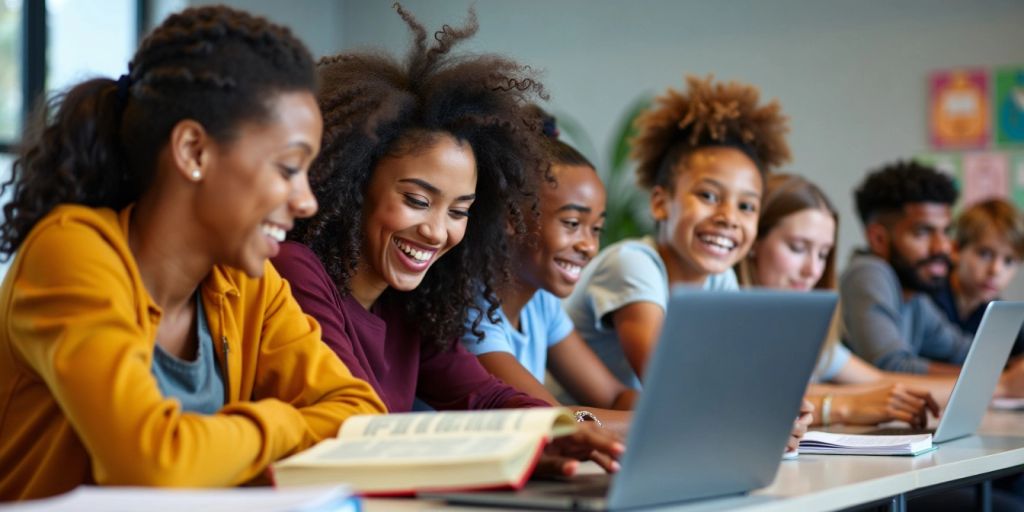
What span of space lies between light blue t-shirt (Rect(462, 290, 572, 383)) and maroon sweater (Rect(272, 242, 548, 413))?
0.65 ft

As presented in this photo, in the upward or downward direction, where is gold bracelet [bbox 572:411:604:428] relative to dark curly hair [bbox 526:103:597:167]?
downward

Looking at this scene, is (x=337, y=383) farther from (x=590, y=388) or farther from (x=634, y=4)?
(x=634, y=4)

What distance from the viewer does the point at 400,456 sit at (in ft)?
3.91

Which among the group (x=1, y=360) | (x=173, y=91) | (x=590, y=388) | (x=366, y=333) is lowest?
(x=590, y=388)

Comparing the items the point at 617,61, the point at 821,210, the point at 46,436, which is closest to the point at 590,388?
the point at 821,210

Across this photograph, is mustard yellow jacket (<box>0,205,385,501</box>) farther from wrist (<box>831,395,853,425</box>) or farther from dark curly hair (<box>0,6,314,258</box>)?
wrist (<box>831,395,853,425</box>)

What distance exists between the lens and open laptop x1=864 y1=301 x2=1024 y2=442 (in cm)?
201

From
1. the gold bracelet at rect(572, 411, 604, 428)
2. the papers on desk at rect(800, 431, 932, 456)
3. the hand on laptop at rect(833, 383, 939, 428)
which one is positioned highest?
the papers on desk at rect(800, 431, 932, 456)

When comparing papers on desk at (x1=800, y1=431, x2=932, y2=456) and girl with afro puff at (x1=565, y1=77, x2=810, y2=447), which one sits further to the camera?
girl with afro puff at (x1=565, y1=77, x2=810, y2=447)

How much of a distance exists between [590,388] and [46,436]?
55.2 inches

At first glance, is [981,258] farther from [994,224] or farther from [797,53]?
[797,53]

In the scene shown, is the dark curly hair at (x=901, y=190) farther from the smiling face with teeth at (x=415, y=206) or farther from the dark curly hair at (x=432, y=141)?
the smiling face with teeth at (x=415, y=206)

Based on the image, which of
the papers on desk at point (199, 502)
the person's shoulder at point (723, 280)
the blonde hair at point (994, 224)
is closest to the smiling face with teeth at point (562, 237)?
the person's shoulder at point (723, 280)

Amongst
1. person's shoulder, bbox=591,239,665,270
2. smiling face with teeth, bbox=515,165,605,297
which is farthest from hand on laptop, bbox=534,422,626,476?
person's shoulder, bbox=591,239,665,270
